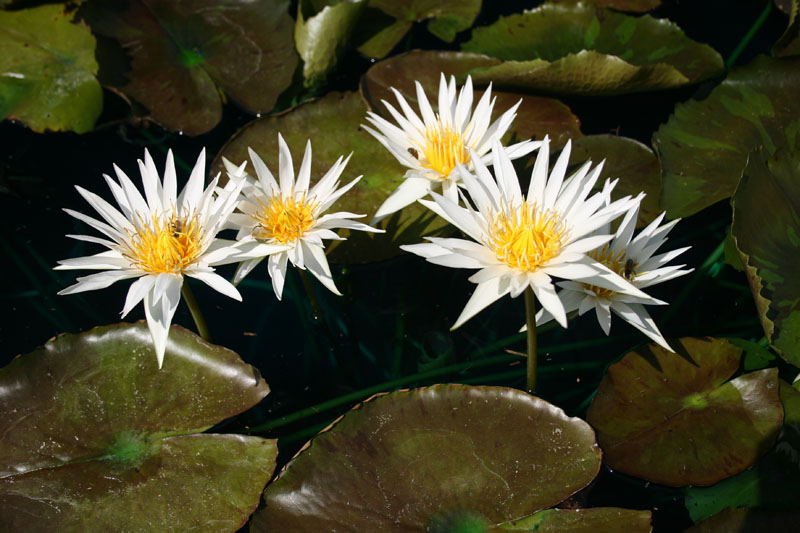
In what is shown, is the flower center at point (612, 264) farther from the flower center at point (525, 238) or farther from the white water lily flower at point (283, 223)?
the white water lily flower at point (283, 223)

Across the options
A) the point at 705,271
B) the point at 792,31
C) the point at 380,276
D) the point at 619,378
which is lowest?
the point at 380,276

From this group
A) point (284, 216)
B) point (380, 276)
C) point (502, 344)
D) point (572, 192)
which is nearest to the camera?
point (572, 192)

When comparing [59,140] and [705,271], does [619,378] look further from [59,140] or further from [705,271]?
[59,140]

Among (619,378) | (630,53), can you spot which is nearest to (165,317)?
(619,378)

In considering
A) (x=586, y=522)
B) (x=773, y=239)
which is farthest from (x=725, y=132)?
(x=586, y=522)

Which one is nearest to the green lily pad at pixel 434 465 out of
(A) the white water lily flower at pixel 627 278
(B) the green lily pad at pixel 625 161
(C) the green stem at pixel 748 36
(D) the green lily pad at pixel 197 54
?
(A) the white water lily flower at pixel 627 278

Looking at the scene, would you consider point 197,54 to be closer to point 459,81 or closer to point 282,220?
point 459,81
